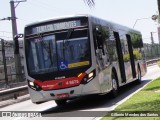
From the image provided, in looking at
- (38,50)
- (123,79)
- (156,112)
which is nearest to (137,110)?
(156,112)

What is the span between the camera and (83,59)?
14.9m

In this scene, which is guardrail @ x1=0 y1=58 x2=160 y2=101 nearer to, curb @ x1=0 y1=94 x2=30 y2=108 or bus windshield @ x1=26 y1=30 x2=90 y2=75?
curb @ x1=0 y1=94 x2=30 y2=108

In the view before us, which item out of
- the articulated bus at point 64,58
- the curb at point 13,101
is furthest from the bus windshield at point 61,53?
the curb at point 13,101

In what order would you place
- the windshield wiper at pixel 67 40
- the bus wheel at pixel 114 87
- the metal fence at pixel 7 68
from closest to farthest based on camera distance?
1. the windshield wiper at pixel 67 40
2. the bus wheel at pixel 114 87
3. the metal fence at pixel 7 68


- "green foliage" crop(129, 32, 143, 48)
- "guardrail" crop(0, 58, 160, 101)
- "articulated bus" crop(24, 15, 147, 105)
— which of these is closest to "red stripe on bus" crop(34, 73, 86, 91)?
"articulated bus" crop(24, 15, 147, 105)

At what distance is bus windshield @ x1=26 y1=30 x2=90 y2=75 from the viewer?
14.9 meters

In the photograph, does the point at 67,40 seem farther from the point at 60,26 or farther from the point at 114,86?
the point at 114,86

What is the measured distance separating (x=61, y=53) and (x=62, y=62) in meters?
0.30

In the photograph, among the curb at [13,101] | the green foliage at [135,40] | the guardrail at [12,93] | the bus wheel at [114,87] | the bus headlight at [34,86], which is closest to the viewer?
the bus headlight at [34,86]

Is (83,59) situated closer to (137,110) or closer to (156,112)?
(137,110)

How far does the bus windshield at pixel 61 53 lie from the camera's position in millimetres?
14906

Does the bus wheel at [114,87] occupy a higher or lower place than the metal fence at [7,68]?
lower

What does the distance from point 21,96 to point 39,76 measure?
29.4ft

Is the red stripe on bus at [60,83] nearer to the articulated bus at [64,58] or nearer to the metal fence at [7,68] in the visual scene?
the articulated bus at [64,58]
